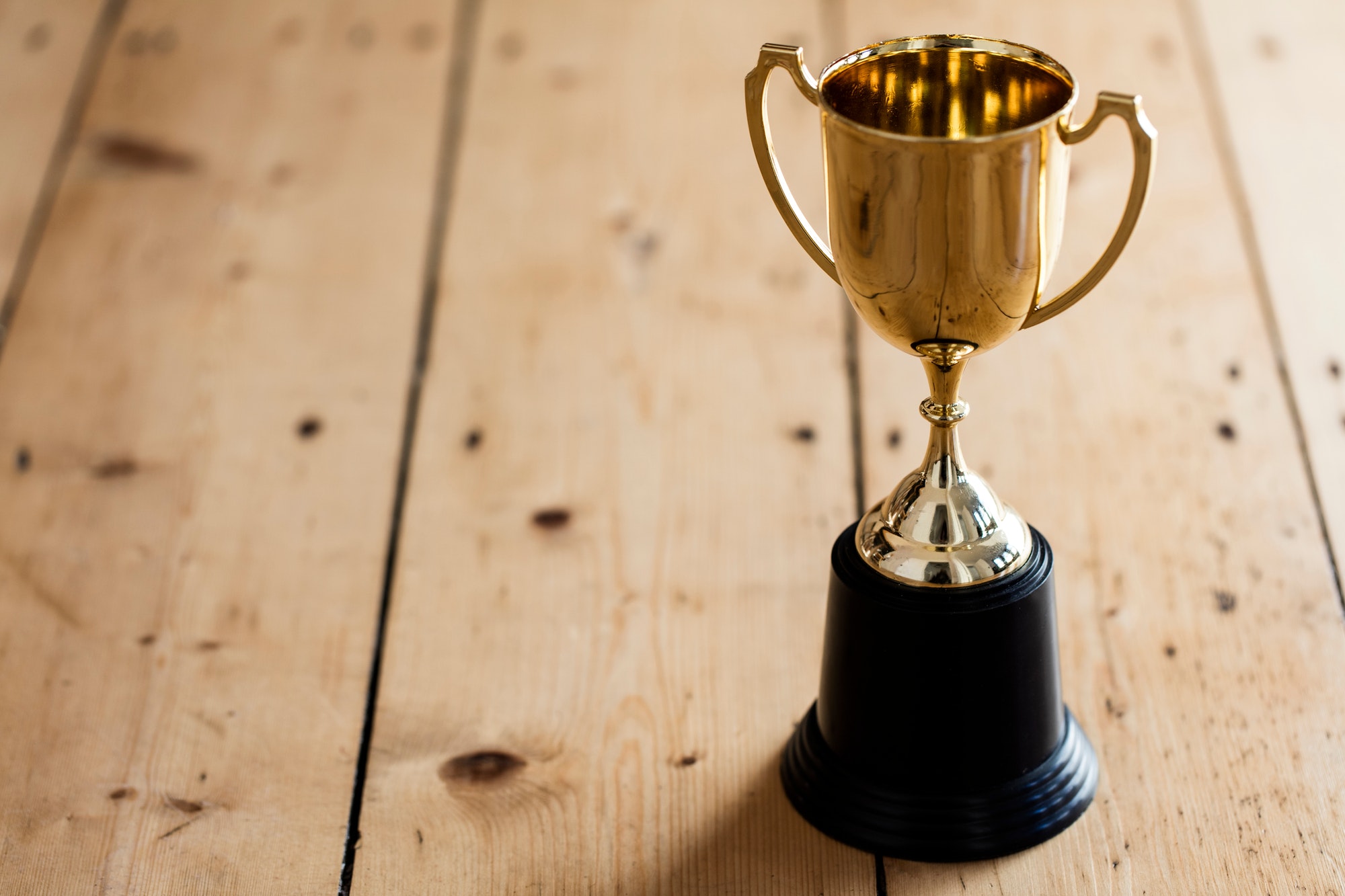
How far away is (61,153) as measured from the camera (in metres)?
1.32

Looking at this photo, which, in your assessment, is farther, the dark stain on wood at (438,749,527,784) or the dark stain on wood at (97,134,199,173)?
the dark stain on wood at (97,134,199,173)

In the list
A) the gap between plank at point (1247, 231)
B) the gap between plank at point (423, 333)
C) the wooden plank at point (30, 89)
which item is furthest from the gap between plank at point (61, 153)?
the gap between plank at point (1247, 231)

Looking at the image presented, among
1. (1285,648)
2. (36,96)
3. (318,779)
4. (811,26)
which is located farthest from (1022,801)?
(36,96)

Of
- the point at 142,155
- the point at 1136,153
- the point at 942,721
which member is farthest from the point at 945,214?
the point at 142,155

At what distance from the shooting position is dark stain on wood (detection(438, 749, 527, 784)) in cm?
74

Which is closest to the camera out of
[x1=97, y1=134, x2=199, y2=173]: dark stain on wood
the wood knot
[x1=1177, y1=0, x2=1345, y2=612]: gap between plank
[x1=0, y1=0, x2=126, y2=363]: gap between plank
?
[x1=1177, y1=0, x2=1345, y2=612]: gap between plank

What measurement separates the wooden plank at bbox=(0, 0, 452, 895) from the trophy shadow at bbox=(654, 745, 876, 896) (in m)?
0.17

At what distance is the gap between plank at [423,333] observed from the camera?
74cm

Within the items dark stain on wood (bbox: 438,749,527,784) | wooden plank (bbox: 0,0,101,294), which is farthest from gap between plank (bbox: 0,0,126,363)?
dark stain on wood (bbox: 438,749,527,784)

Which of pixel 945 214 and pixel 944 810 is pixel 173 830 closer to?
pixel 944 810

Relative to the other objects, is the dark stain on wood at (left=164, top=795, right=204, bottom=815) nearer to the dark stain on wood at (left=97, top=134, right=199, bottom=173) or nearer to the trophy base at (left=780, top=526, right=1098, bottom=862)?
the trophy base at (left=780, top=526, right=1098, bottom=862)

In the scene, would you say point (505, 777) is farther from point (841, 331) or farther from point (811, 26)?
point (811, 26)

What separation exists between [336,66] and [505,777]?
2.99 feet

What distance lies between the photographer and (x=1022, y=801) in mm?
679
